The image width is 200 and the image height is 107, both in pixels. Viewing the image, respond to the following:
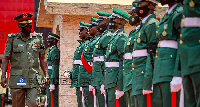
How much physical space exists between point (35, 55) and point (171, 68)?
172 inches

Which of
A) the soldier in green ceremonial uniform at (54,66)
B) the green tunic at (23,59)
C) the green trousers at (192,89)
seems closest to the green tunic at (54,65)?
the soldier in green ceremonial uniform at (54,66)

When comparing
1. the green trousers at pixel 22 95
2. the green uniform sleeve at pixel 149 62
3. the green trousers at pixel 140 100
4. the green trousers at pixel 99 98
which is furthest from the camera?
the green trousers at pixel 99 98

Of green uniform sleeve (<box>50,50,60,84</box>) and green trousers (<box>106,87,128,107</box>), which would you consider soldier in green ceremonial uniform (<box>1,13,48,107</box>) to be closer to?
green trousers (<box>106,87,128,107</box>)

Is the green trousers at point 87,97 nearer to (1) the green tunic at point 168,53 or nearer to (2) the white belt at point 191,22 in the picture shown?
(1) the green tunic at point 168,53

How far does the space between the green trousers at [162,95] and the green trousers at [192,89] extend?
0.51 metres

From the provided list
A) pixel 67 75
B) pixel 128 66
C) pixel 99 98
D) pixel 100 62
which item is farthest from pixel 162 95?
pixel 67 75

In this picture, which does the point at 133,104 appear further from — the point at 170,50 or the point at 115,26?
the point at 115,26

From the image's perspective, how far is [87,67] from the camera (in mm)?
9891

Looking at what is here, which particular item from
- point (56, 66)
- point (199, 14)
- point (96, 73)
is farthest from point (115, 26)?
point (56, 66)

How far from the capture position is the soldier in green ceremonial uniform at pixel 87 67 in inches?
387

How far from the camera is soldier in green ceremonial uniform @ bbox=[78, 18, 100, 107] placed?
387 inches

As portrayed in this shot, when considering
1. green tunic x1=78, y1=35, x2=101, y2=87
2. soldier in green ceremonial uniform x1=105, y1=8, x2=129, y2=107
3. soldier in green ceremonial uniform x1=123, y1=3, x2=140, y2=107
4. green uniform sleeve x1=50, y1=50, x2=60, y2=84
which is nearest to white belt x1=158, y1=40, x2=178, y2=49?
soldier in green ceremonial uniform x1=123, y1=3, x2=140, y2=107

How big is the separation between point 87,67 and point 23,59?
76.8 inches

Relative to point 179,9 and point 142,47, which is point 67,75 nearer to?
point 142,47
